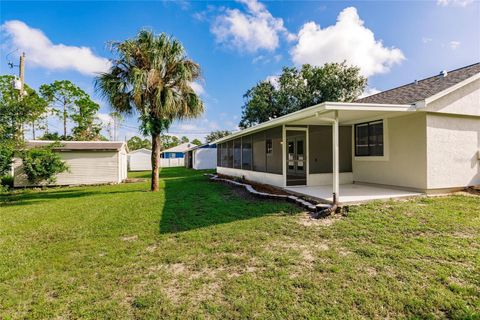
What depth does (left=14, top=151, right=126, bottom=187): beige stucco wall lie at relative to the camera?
1388 centimetres

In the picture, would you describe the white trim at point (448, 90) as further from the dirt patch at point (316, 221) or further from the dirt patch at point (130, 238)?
the dirt patch at point (130, 238)

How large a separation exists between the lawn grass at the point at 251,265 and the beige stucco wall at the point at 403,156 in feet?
4.20

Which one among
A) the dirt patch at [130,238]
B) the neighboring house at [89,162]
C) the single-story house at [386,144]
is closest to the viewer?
the dirt patch at [130,238]

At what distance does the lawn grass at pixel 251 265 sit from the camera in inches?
95.3

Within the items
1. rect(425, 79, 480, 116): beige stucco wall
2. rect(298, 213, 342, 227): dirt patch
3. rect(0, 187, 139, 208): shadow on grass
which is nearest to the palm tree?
rect(0, 187, 139, 208): shadow on grass

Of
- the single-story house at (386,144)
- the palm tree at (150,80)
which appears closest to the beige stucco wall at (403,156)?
the single-story house at (386,144)

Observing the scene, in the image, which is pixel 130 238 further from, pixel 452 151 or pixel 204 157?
pixel 204 157

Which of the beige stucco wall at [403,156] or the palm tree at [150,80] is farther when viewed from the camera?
the palm tree at [150,80]

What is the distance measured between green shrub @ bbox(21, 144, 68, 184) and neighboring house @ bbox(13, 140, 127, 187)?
0.63 m

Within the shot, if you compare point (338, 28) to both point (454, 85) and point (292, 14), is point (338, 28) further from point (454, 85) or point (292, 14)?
point (454, 85)

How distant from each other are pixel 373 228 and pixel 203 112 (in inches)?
335

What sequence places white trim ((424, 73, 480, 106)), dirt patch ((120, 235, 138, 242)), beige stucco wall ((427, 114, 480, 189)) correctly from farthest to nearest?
beige stucco wall ((427, 114, 480, 189)) → white trim ((424, 73, 480, 106)) → dirt patch ((120, 235, 138, 242))

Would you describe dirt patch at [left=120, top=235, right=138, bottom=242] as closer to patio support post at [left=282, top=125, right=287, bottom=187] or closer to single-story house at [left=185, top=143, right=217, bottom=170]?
patio support post at [left=282, top=125, right=287, bottom=187]

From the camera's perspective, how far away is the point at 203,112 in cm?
1098
